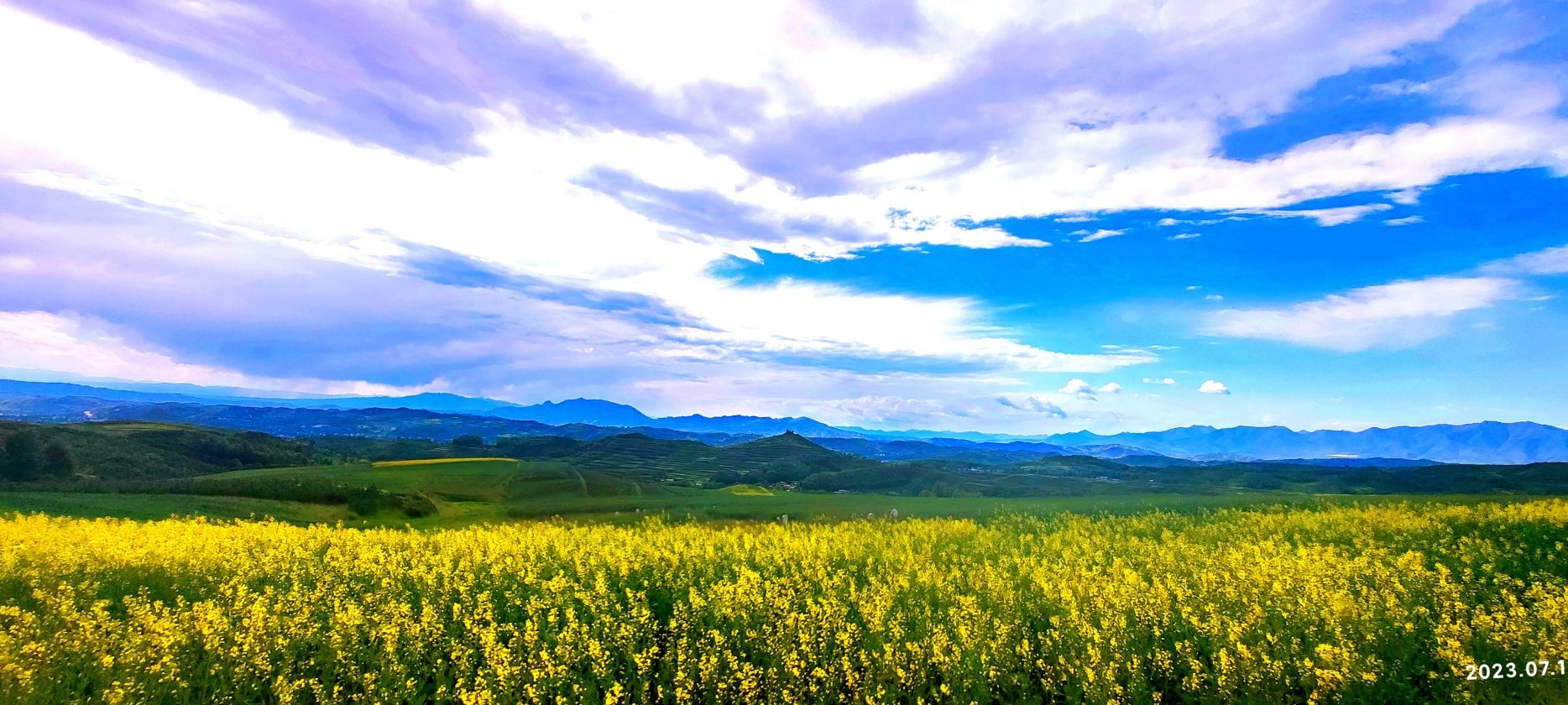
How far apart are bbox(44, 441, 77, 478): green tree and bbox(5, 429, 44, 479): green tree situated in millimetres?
591

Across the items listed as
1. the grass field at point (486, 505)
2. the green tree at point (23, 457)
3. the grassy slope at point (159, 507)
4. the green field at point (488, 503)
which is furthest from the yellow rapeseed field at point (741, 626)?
the green tree at point (23, 457)

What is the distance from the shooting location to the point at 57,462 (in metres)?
71.6

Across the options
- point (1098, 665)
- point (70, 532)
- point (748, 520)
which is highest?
point (1098, 665)

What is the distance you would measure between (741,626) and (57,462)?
97.5 metres

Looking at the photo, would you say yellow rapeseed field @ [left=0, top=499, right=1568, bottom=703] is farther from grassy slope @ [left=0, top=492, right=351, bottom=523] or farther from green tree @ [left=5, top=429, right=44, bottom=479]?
green tree @ [left=5, top=429, right=44, bottom=479]

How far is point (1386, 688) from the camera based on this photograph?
31.3ft

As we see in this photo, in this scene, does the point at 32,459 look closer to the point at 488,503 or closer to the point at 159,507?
the point at 488,503

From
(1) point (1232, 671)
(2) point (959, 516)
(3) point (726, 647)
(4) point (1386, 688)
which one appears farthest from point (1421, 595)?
(2) point (959, 516)

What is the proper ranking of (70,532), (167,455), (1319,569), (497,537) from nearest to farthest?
(1319,569)
(70,532)
(497,537)
(167,455)

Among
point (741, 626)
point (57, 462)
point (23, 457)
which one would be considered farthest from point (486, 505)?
point (57, 462)

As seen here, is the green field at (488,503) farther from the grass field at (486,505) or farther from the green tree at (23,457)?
the green tree at (23,457)

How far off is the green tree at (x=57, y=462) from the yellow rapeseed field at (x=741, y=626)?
7653 centimetres

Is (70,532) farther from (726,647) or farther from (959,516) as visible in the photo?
(959,516)

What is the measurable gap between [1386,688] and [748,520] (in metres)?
33.2
